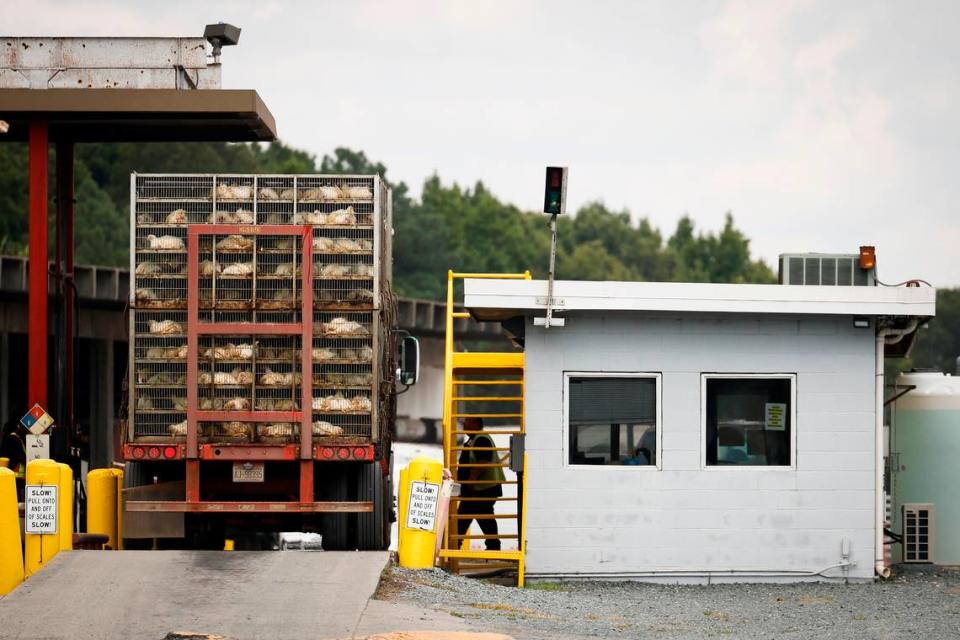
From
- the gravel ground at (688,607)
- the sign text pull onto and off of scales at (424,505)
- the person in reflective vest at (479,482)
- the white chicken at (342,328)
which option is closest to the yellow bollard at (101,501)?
the white chicken at (342,328)

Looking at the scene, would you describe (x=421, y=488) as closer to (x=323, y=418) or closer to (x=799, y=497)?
(x=323, y=418)

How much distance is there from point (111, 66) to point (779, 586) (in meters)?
10.9

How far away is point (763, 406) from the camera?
1806 centimetres

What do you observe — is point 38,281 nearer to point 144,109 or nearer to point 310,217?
point 144,109

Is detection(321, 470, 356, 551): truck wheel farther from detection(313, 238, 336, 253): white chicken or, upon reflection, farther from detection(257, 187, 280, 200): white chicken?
detection(257, 187, 280, 200): white chicken

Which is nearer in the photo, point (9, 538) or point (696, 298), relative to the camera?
point (9, 538)

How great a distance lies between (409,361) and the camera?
2008cm

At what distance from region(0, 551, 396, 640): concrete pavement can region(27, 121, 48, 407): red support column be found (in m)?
6.52

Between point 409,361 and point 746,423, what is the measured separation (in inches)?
173

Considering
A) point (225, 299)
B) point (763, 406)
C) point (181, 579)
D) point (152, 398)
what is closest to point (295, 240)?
point (225, 299)

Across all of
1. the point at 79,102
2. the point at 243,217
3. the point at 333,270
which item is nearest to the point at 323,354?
the point at 333,270

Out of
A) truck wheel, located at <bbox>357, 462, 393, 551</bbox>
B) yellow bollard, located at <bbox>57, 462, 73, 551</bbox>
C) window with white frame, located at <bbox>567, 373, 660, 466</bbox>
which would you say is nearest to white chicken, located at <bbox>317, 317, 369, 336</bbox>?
truck wheel, located at <bbox>357, 462, 393, 551</bbox>

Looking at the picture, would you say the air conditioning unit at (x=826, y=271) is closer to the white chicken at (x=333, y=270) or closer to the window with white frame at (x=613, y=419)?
the window with white frame at (x=613, y=419)

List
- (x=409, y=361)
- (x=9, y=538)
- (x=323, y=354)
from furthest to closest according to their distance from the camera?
(x=409, y=361)
(x=323, y=354)
(x=9, y=538)
